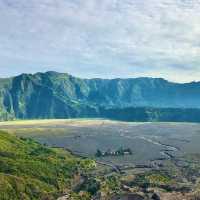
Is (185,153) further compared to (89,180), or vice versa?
(185,153)

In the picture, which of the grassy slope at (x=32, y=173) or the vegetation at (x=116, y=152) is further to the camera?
the vegetation at (x=116, y=152)

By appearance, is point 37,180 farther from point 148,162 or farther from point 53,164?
point 148,162

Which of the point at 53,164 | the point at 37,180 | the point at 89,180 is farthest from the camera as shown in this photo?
the point at 53,164

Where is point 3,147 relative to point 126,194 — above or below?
above

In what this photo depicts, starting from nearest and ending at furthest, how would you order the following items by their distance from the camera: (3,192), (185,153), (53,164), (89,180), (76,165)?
(3,192)
(89,180)
(53,164)
(76,165)
(185,153)

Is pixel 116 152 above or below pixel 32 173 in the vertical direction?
below

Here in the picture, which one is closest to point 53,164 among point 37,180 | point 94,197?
point 37,180

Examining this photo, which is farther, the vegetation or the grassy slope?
the vegetation

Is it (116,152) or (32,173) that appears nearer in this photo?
(32,173)
